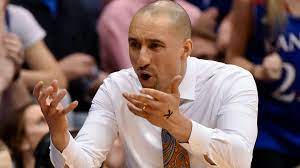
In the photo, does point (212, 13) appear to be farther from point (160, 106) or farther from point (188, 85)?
point (160, 106)

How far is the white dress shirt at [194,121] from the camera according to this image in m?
2.92

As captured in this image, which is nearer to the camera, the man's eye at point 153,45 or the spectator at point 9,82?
the man's eye at point 153,45

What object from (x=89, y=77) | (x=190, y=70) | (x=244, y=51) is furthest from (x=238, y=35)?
(x=190, y=70)

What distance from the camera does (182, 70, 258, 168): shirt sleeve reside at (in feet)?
9.45

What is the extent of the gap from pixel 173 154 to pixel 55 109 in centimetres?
49

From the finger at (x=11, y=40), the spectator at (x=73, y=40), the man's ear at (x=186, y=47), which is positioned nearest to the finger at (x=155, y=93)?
the man's ear at (x=186, y=47)

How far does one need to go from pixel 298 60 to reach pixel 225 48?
589mm

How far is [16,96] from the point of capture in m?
4.22

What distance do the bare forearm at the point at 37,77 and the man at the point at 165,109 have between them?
1.26 m

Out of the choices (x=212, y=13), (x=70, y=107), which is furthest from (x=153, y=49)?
(x=212, y=13)

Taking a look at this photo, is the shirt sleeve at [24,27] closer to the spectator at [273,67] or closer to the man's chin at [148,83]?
the spectator at [273,67]

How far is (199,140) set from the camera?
9.37 feet

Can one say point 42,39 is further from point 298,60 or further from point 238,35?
point 298,60

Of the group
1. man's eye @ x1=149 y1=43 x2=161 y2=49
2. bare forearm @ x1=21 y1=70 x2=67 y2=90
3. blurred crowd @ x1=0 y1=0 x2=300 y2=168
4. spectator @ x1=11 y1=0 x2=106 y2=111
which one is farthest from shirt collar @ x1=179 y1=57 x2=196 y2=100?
spectator @ x1=11 y1=0 x2=106 y2=111
